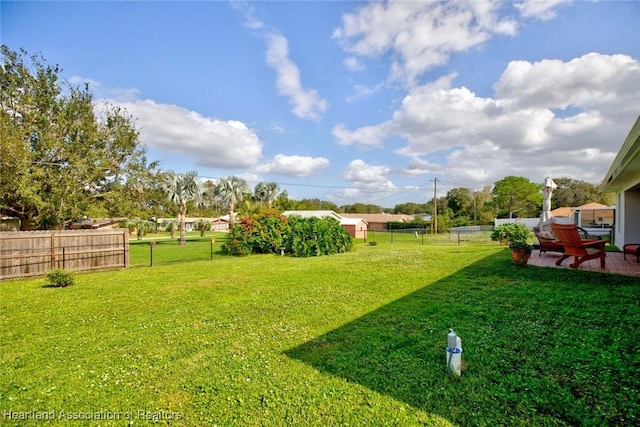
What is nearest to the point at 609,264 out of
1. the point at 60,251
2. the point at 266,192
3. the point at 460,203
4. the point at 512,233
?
the point at 512,233

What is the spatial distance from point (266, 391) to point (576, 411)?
243 centimetres

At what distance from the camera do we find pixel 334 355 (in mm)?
3299

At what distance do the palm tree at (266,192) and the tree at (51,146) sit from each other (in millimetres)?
25365

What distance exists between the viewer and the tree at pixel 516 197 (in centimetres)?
4600

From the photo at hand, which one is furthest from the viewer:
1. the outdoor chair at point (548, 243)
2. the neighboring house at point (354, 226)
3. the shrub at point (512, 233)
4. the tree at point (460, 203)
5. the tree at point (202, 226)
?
the tree at point (460, 203)

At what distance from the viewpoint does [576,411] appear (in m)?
2.19

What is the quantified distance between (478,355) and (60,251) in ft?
40.5

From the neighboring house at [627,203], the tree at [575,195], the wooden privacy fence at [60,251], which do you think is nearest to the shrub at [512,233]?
the neighboring house at [627,203]

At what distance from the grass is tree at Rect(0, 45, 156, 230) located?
41.1 feet

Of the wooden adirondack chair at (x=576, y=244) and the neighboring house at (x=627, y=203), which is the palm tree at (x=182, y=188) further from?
the neighboring house at (x=627, y=203)

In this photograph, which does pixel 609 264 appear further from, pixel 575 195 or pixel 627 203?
pixel 575 195

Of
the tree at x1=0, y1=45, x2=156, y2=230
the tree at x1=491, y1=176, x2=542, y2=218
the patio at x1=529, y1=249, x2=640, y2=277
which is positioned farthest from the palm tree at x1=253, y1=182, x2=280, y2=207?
the patio at x1=529, y1=249, x2=640, y2=277

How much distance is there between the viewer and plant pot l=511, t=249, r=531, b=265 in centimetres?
764

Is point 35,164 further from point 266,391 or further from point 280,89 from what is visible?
point 266,391
